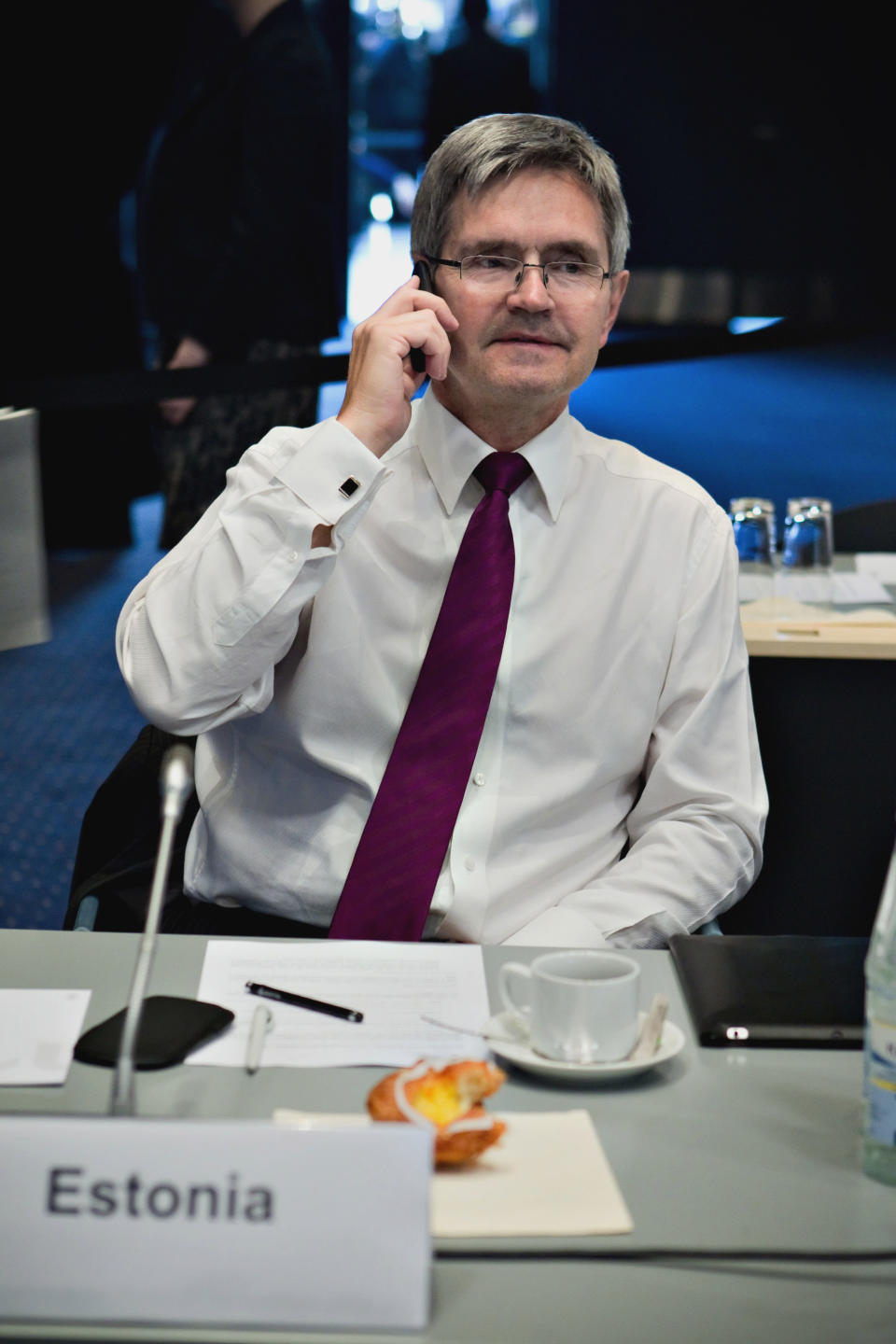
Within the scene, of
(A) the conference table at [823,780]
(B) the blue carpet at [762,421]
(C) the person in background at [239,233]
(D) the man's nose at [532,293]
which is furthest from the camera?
(B) the blue carpet at [762,421]

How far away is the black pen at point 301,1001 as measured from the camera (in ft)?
3.67

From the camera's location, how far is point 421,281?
1.73m

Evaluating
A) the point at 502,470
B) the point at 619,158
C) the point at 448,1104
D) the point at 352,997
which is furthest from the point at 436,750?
the point at 619,158

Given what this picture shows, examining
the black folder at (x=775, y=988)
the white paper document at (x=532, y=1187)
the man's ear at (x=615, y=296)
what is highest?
the man's ear at (x=615, y=296)

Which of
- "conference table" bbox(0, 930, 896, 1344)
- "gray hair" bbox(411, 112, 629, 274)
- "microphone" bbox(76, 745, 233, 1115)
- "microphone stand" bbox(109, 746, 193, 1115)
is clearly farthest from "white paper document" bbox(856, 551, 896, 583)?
"microphone stand" bbox(109, 746, 193, 1115)

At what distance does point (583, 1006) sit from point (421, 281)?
995 mm

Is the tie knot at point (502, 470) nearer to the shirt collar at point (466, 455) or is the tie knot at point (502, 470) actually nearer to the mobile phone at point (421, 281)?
the shirt collar at point (466, 455)

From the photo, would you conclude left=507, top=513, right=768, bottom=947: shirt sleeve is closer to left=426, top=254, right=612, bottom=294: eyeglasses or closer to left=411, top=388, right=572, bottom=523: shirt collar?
left=411, top=388, right=572, bottom=523: shirt collar

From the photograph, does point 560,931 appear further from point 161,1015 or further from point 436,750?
point 161,1015

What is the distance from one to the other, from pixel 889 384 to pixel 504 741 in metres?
6.79

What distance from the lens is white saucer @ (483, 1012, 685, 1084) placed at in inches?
40.3

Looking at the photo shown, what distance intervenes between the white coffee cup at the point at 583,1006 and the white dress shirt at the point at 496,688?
452 millimetres

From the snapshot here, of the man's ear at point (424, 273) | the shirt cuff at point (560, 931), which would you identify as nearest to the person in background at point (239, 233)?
the man's ear at point (424, 273)

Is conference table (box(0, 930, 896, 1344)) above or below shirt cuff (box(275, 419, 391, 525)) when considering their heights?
below
